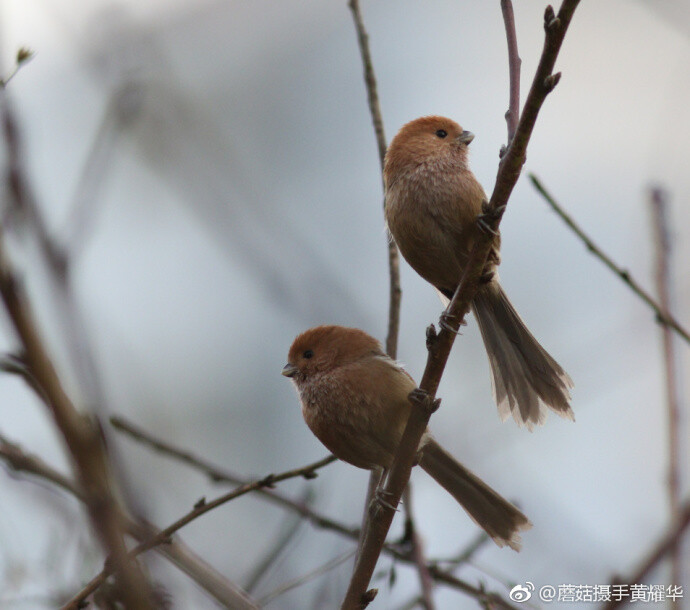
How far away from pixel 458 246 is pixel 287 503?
5.56 feet

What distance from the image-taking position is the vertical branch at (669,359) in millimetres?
2418

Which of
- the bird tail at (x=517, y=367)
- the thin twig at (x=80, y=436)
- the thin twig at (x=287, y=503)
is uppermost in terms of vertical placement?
the bird tail at (x=517, y=367)

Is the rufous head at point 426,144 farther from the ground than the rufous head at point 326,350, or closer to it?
farther from the ground

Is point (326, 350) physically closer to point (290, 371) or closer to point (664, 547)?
point (290, 371)

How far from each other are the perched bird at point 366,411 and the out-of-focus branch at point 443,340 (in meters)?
0.96

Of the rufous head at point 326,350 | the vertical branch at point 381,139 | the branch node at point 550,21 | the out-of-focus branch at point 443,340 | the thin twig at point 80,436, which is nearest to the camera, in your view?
the thin twig at point 80,436

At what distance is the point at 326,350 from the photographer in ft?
16.5

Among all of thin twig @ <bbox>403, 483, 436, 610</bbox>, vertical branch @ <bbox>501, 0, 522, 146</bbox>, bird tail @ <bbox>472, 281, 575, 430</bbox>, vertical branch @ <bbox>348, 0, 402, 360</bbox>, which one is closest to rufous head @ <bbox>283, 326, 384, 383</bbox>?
vertical branch @ <bbox>348, 0, 402, 360</bbox>

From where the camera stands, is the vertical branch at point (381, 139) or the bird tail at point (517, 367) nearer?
the vertical branch at point (381, 139)

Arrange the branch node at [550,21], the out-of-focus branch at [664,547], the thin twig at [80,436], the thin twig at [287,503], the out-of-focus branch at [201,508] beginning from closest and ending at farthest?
the thin twig at [80,436] < the out-of-focus branch at [664,547] < the out-of-focus branch at [201,508] < the branch node at [550,21] < the thin twig at [287,503]

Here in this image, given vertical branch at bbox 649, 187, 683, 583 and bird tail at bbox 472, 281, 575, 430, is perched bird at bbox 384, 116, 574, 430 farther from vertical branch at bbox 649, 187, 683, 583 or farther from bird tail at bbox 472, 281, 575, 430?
vertical branch at bbox 649, 187, 683, 583

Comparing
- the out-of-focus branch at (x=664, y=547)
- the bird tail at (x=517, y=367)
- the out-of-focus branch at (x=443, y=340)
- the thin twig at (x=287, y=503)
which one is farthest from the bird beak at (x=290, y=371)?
the out-of-focus branch at (x=664, y=547)

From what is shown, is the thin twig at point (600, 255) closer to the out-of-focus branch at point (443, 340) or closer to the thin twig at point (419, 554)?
the out-of-focus branch at point (443, 340)

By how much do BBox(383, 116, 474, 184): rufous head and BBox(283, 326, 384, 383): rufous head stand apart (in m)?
0.95
